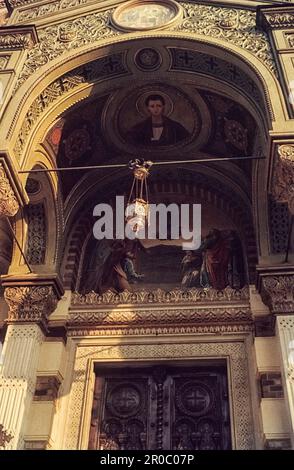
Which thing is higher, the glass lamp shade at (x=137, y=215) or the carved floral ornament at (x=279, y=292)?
the glass lamp shade at (x=137, y=215)

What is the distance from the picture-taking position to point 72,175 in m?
8.66

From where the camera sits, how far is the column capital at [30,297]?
753 centimetres

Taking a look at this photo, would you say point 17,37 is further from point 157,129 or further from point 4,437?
point 4,437

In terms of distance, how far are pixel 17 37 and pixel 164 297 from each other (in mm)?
4407

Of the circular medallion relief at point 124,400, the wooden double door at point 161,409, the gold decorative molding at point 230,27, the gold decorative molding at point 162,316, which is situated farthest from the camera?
the gold decorative molding at point 162,316

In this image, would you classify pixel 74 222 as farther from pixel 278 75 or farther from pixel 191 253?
pixel 278 75

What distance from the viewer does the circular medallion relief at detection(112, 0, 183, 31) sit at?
7863 millimetres

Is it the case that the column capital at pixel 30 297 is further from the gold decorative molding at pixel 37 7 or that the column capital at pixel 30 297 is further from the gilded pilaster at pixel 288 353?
the gold decorative molding at pixel 37 7

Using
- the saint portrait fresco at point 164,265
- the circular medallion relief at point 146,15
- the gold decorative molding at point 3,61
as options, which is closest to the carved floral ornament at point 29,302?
the saint portrait fresco at point 164,265

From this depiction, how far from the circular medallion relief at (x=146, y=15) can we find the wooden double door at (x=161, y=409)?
488 cm

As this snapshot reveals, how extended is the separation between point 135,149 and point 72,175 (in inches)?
44.0

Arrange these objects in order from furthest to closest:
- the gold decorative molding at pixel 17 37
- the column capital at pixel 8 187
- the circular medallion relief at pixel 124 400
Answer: the gold decorative molding at pixel 17 37, the circular medallion relief at pixel 124 400, the column capital at pixel 8 187

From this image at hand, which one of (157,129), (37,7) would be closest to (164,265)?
(157,129)

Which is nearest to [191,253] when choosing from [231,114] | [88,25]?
[231,114]
